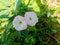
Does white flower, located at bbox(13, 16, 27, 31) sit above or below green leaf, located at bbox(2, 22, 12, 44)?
above

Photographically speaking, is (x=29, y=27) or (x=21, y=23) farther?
(x=29, y=27)

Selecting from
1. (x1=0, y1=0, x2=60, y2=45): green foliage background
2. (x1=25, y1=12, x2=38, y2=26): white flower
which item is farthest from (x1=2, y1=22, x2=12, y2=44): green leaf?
(x1=25, y1=12, x2=38, y2=26): white flower

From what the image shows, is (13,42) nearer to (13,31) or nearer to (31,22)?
(13,31)

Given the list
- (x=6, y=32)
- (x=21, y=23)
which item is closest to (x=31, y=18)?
(x=21, y=23)

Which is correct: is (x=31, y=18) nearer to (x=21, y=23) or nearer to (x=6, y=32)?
(x=21, y=23)

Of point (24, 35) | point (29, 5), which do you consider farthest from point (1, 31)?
point (29, 5)

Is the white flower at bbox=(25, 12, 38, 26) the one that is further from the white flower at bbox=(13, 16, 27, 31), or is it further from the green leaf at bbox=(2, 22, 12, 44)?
the green leaf at bbox=(2, 22, 12, 44)

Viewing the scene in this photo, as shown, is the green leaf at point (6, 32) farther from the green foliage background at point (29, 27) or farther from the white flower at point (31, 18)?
the white flower at point (31, 18)

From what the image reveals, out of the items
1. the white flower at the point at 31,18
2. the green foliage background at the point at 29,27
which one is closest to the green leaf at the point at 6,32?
the green foliage background at the point at 29,27
